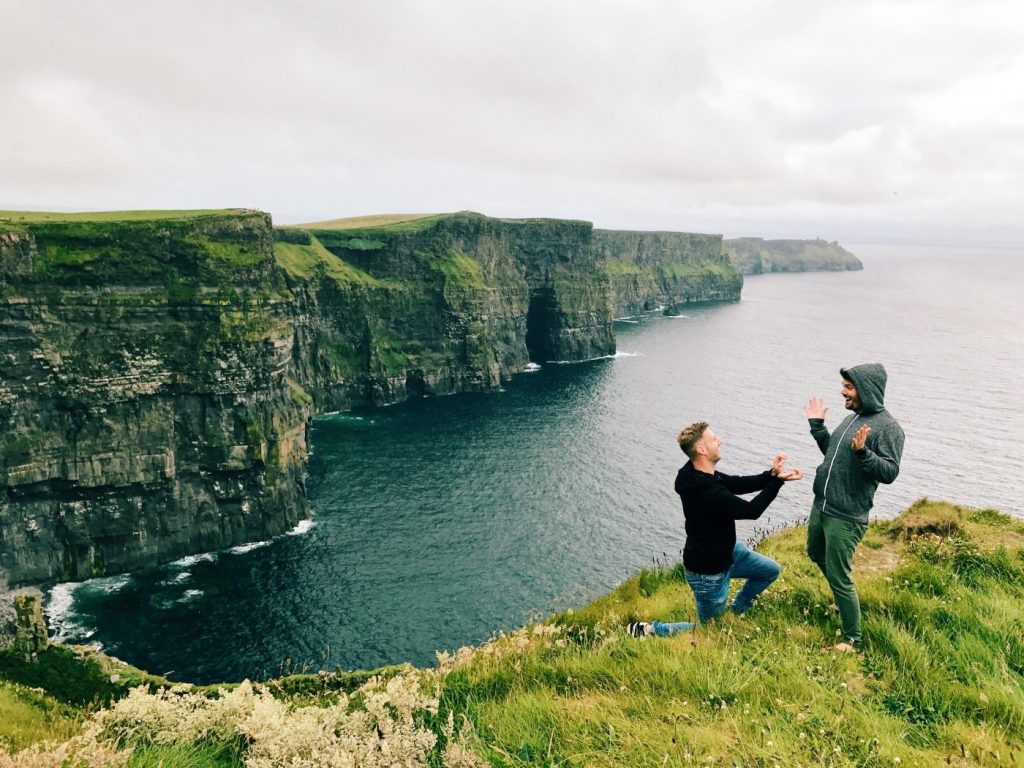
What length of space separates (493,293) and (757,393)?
52.1 meters

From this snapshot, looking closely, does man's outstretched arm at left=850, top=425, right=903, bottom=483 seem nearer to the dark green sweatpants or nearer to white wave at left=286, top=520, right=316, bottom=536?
the dark green sweatpants

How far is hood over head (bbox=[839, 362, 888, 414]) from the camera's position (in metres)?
8.77

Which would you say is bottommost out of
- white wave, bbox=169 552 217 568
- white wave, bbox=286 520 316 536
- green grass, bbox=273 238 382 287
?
white wave, bbox=169 552 217 568

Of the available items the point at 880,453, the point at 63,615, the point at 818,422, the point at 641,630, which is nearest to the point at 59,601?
the point at 63,615

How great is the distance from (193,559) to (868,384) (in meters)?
56.7

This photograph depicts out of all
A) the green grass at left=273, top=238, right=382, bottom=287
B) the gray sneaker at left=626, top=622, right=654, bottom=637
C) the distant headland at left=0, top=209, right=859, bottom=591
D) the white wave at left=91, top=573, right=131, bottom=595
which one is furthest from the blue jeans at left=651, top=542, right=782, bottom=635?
the green grass at left=273, top=238, right=382, bottom=287

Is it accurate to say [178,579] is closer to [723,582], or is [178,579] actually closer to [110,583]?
[110,583]

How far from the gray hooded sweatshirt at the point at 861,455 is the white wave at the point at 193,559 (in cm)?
5494

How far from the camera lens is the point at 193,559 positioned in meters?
52.7

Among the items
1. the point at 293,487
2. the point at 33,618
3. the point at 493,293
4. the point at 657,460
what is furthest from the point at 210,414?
the point at 493,293

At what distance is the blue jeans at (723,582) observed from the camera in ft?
31.2

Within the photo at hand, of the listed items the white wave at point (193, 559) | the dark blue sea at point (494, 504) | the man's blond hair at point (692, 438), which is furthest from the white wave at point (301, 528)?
the man's blond hair at point (692, 438)

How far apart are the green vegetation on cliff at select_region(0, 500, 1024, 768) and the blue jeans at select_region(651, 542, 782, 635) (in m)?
0.31

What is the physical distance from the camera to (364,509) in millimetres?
61750
